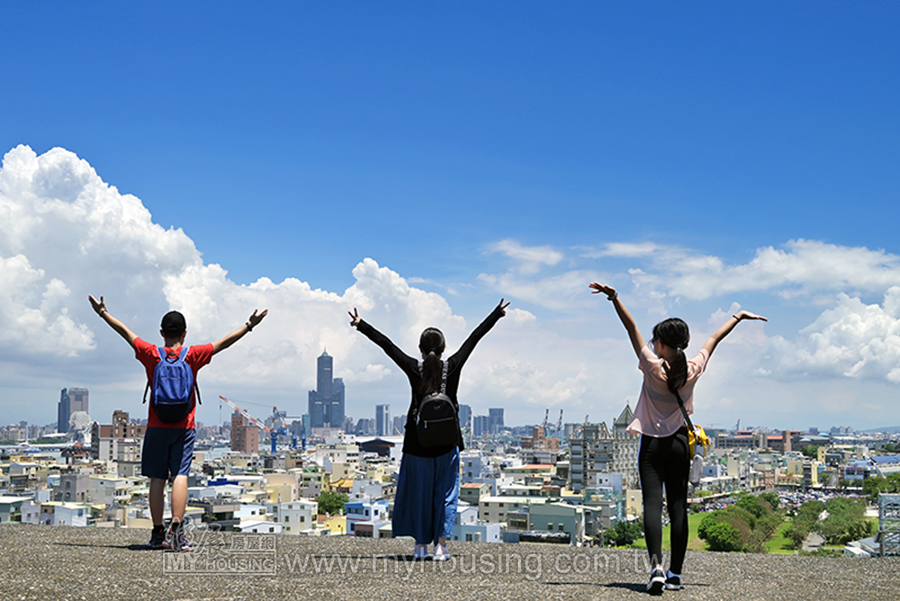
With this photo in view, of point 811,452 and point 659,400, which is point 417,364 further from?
point 811,452

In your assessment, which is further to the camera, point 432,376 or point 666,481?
point 432,376

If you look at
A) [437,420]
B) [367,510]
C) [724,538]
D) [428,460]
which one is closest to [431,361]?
[437,420]

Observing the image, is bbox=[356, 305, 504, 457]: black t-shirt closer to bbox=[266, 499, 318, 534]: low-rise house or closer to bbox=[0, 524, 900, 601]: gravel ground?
bbox=[0, 524, 900, 601]: gravel ground

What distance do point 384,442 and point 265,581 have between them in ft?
615

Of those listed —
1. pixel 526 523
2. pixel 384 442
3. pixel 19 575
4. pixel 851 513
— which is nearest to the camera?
pixel 19 575

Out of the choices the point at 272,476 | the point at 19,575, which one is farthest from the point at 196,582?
the point at 272,476

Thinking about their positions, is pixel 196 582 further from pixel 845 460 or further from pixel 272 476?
pixel 845 460

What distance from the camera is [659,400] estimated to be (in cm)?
438

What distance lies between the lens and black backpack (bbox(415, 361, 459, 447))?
5.11 metres

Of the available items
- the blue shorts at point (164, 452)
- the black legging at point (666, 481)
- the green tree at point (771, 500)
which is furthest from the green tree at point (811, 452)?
the blue shorts at point (164, 452)

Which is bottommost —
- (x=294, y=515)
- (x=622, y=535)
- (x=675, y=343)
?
(x=622, y=535)

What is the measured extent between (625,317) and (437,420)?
1397 millimetres

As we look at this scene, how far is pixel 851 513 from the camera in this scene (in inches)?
2405

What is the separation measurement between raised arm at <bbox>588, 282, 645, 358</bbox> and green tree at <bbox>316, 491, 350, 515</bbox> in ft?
221
